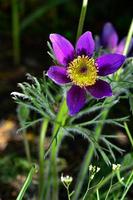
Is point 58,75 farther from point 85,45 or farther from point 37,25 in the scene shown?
point 37,25

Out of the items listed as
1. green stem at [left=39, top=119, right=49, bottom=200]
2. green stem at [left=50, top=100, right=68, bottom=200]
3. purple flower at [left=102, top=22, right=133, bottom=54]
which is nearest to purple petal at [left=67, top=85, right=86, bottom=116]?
green stem at [left=50, top=100, right=68, bottom=200]

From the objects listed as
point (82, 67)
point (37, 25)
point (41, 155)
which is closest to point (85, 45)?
point (82, 67)

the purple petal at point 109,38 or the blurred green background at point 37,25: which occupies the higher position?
the blurred green background at point 37,25

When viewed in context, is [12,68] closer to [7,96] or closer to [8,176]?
[7,96]

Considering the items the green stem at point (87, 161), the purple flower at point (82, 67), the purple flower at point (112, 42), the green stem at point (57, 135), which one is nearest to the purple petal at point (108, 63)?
the purple flower at point (82, 67)

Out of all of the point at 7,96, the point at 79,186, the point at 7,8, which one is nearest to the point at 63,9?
the point at 7,8

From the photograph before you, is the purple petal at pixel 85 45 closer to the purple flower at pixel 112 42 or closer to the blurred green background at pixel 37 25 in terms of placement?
the purple flower at pixel 112 42
